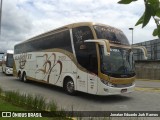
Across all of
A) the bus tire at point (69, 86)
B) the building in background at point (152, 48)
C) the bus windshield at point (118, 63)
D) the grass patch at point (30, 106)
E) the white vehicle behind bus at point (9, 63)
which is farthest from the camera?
the white vehicle behind bus at point (9, 63)

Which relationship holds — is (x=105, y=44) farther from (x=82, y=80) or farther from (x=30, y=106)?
(x=30, y=106)

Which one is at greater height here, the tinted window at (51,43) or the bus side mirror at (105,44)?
the tinted window at (51,43)

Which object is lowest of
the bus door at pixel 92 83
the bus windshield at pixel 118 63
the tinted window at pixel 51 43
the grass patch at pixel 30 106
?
the grass patch at pixel 30 106

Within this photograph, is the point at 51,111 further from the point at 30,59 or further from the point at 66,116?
the point at 30,59

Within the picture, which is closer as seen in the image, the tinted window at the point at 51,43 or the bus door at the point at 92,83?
the bus door at the point at 92,83

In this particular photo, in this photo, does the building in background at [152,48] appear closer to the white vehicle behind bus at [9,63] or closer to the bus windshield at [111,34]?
the bus windshield at [111,34]

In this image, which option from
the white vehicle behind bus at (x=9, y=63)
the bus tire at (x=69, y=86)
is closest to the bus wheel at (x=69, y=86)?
the bus tire at (x=69, y=86)

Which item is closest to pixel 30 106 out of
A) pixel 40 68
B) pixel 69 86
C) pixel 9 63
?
pixel 69 86

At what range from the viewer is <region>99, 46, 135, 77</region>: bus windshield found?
529 inches

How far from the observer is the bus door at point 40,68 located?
19531mm

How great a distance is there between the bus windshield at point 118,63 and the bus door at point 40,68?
6725 millimetres

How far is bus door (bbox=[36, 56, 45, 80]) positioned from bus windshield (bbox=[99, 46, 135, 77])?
672cm

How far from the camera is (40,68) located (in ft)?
65.4

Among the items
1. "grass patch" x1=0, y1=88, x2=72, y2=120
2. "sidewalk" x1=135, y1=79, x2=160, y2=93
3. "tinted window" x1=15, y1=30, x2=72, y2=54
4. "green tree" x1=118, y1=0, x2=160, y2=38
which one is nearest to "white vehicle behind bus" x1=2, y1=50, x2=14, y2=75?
"tinted window" x1=15, y1=30, x2=72, y2=54
